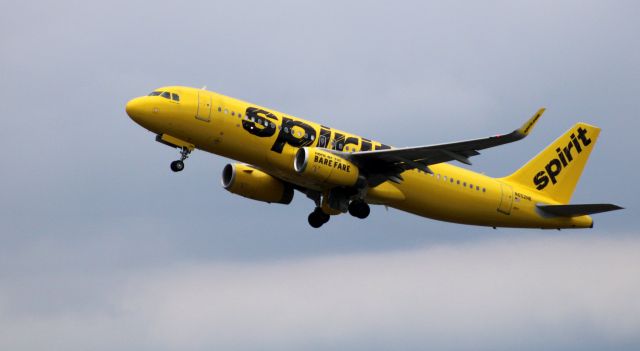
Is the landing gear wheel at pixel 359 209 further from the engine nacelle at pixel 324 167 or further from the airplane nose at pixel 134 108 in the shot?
the airplane nose at pixel 134 108

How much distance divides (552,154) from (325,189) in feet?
47.5

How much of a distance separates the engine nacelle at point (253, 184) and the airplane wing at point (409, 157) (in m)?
5.95

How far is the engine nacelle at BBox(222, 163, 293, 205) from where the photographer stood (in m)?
62.1

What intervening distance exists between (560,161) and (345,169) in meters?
15.6

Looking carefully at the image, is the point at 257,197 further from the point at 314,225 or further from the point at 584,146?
the point at 584,146

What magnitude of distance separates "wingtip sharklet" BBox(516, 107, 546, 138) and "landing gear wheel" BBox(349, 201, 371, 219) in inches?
417

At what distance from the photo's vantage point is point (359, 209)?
58969 mm

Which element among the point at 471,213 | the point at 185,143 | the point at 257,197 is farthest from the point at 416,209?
the point at 185,143

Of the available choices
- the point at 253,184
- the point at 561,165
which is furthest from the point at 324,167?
the point at 561,165

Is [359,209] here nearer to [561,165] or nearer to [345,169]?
[345,169]

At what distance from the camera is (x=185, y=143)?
186 ft

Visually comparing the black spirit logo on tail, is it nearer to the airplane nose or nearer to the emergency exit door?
the emergency exit door

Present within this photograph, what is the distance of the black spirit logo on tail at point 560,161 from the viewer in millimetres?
66000

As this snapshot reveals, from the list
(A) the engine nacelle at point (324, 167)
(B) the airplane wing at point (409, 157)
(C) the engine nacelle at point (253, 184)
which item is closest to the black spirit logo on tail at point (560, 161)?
(B) the airplane wing at point (409, 157)
